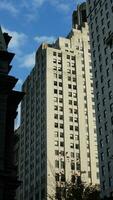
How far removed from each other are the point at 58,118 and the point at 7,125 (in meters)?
90.2

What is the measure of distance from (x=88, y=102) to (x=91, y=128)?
8.77 metres

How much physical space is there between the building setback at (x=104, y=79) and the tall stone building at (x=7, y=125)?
127ft

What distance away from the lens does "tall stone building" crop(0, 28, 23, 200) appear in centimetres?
4372

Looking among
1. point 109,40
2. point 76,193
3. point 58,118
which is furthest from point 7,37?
point 58,118

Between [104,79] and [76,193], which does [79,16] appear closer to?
[104,79]

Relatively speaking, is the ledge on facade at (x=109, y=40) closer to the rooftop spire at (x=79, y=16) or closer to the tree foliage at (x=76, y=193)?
the tree foliage at (x=76, y=193)

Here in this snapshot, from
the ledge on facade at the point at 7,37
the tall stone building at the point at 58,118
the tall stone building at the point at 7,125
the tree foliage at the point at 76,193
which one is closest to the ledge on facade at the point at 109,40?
the ledge on facade at the point at 7,37

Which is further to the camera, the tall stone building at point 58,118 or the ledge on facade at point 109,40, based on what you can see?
the tall stone building at point 58,118

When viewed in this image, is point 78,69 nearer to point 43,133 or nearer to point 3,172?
point 43,133

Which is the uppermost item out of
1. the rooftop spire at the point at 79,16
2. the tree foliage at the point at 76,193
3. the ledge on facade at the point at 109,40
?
the rooftop spire at the point at 79,16

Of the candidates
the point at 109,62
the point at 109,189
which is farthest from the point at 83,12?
the point at 109,189

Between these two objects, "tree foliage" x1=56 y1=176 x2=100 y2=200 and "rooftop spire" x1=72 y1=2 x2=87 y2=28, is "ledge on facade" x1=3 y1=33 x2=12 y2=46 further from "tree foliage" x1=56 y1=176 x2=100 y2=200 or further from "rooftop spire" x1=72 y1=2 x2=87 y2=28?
"rooftop spire" x1=72 y1=2 x2=87 y2=28

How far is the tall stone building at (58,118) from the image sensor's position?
131m

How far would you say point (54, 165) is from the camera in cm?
12744
